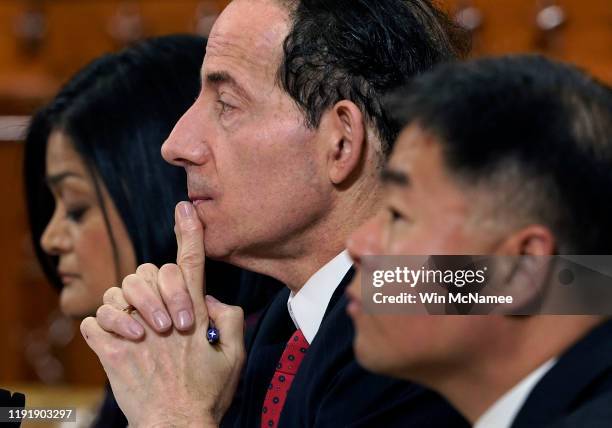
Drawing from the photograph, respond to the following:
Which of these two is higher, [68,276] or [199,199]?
[199,199]

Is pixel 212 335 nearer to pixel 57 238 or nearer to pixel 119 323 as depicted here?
pixel 119 323

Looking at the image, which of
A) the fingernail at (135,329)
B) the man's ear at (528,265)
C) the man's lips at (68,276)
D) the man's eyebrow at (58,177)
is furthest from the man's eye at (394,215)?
the man's lips at (68,276)

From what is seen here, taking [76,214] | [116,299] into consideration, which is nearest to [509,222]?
[116,299]

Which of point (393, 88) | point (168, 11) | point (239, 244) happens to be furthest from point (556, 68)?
point (168, 11)

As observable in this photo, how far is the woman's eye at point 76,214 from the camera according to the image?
2.91 m

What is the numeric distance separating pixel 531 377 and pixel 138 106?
167 centimetres

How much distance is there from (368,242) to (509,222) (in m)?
0.20

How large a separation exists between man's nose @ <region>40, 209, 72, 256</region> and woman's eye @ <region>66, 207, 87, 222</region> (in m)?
0.04

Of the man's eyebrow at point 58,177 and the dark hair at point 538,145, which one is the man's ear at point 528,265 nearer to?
the dark hair at point 538,145

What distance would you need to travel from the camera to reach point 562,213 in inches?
51.3

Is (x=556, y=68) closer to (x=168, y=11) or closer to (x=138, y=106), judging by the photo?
(x=138, y=106)

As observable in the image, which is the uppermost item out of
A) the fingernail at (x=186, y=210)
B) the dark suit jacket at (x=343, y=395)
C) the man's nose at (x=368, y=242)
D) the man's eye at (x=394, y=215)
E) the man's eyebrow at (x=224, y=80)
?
the man's eyebrow at (x=224, y=80)

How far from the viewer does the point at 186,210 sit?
2053 millimetres

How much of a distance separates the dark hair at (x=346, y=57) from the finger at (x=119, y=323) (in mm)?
465
